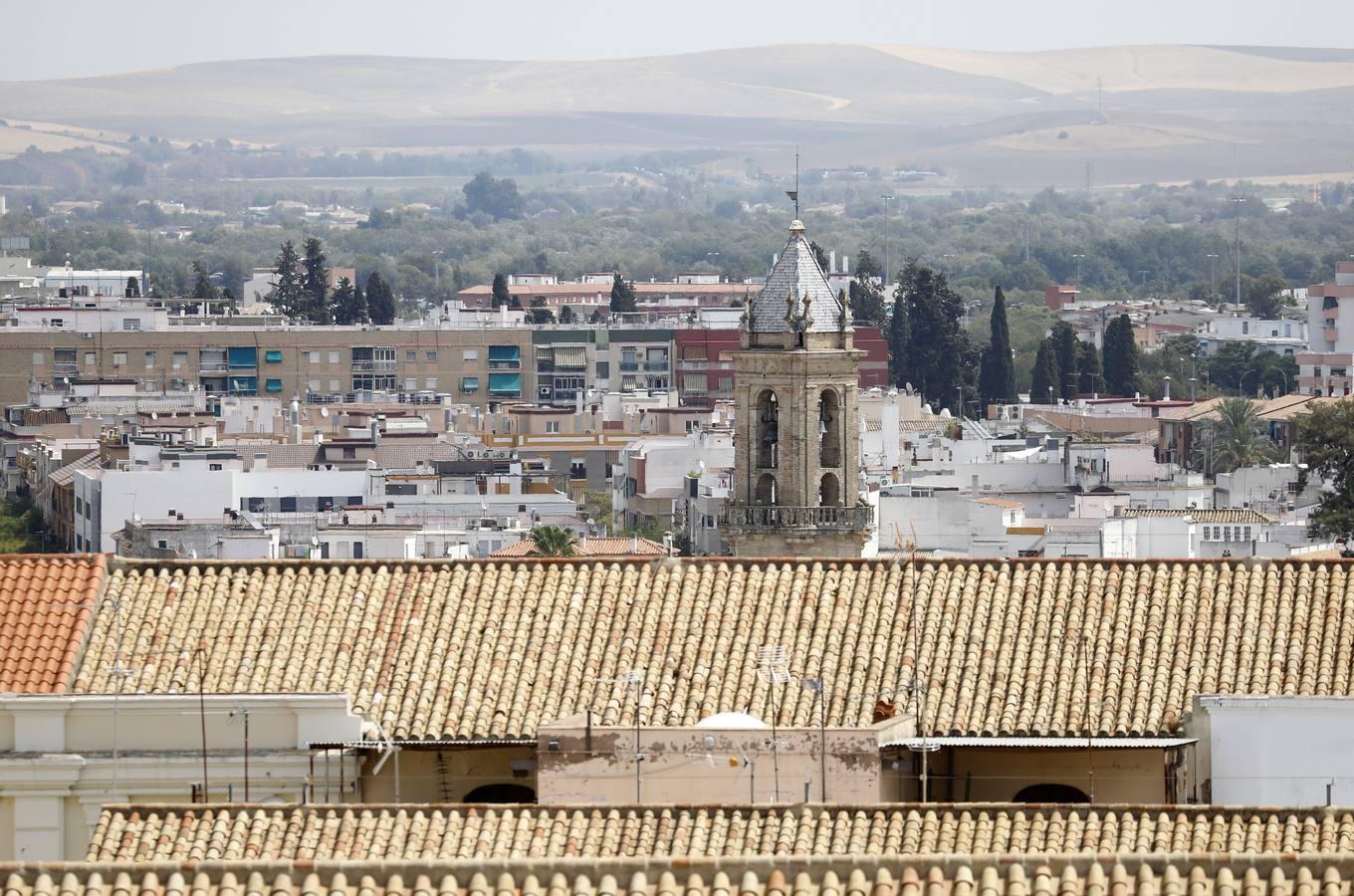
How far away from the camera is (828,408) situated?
39.7m

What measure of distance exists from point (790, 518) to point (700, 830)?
16.7 meters

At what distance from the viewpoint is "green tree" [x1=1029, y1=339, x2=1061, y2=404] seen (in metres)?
102

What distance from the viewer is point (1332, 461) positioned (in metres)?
A: 64.8

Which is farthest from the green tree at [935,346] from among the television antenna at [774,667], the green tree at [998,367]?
the television antenna at [774,667]

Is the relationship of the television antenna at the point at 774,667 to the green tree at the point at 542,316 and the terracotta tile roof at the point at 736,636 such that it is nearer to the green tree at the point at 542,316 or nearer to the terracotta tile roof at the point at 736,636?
the terracotta tile roof at the point at 736,636

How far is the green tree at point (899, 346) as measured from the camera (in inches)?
4358

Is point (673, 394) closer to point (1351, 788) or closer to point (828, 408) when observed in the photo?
point (828, 408)

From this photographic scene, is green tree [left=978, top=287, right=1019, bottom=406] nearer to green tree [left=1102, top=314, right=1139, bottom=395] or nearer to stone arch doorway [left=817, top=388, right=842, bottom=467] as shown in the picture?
green tree [left=1102, top=314, right=1139, bottom=395]

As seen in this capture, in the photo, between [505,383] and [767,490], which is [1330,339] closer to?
[505,383]

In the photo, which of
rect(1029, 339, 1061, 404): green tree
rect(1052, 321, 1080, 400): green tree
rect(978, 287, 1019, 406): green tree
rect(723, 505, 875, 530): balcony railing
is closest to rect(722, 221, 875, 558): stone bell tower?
rect(723, 505, 875, 530): balcony railing

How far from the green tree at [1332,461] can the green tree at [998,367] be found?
3485cm

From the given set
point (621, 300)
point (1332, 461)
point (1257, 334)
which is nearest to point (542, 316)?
point (621, 300)

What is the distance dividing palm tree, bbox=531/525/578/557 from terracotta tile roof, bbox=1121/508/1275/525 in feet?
27.1

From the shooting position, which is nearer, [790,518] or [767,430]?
[790,518]
